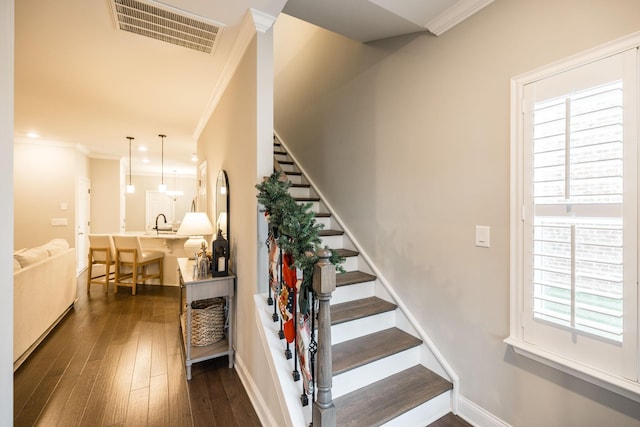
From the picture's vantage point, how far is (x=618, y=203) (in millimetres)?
1240

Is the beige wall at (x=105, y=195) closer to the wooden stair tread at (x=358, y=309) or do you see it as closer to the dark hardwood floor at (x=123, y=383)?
the dark hardwood floor at (x=123, y=383)

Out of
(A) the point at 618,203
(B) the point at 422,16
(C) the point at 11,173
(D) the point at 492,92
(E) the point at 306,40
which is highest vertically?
(E) the point at 306,40

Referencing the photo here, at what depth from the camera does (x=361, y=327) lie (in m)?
2.17

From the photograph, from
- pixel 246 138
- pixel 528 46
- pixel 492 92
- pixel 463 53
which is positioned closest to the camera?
pixel 528 46

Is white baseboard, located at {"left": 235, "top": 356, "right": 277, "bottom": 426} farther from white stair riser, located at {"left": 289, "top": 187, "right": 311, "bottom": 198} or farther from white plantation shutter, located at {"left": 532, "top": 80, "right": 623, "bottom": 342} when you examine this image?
white stair riser, located at {"left": 289, "top": 187, "right": 311, "bottom": 198}

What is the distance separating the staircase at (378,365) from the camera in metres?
1.70

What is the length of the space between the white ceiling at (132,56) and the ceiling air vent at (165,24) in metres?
0.05

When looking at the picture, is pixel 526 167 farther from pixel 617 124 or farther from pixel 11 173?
pixel 11 173

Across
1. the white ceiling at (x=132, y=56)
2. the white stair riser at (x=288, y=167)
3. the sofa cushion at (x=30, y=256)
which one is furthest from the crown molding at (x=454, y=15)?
the sofa cushion at (x=30, y=256)

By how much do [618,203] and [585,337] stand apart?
0.64 m

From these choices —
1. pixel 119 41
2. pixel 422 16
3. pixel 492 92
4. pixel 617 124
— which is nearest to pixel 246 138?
pixel 119 41

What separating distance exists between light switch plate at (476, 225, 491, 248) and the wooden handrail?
1075 millimetres

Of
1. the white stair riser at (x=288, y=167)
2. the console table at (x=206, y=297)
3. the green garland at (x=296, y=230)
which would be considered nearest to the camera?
the green garland at (x=296, y=230)

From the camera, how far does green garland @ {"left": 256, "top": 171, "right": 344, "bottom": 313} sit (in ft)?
4.45
